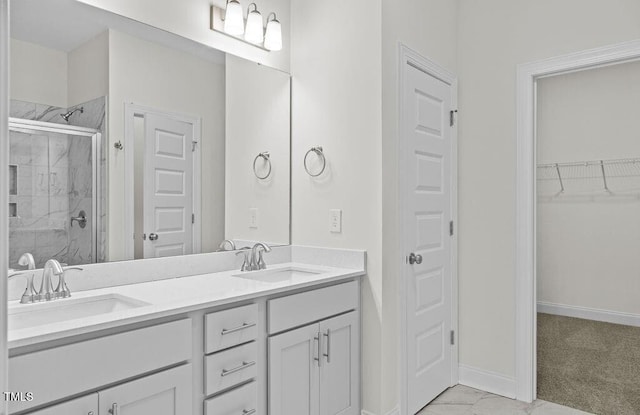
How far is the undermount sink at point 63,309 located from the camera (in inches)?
59.1

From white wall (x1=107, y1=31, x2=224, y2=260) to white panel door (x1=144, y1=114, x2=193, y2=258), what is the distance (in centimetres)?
9

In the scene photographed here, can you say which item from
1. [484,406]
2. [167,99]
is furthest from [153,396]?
[484,406]

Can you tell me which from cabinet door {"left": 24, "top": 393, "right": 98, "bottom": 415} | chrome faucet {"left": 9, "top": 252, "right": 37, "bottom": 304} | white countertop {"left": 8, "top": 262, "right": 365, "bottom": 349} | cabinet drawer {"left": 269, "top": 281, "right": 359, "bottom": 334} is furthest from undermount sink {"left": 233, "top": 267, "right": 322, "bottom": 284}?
cabinet door {"left": 24, "top": 393, "right": 98, "bottom": 415}

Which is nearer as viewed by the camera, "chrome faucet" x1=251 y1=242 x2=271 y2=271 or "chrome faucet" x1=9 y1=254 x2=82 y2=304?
"chrome faucet" x1=9 y1=254 x2=82 y2=304

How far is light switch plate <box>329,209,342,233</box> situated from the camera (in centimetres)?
250

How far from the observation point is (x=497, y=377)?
2.87 meters

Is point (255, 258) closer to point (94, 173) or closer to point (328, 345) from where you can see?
point (328, 345)

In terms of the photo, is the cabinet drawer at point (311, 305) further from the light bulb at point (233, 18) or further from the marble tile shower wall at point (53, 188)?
the light bulb at point (233, 18)

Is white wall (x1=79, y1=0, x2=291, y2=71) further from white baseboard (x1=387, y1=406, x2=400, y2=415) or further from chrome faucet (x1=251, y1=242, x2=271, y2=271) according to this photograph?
white baseboard (x1=387, y1=406, x2=400, y2=415)

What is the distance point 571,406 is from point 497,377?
1.40 feet

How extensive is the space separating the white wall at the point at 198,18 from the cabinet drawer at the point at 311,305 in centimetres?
139

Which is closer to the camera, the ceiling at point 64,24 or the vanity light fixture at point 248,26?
the ceiling at point 64,24

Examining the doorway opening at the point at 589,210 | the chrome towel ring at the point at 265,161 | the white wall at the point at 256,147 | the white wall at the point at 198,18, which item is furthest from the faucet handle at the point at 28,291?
the doorway opening at the point at 589,210

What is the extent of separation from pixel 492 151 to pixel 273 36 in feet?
5.12
